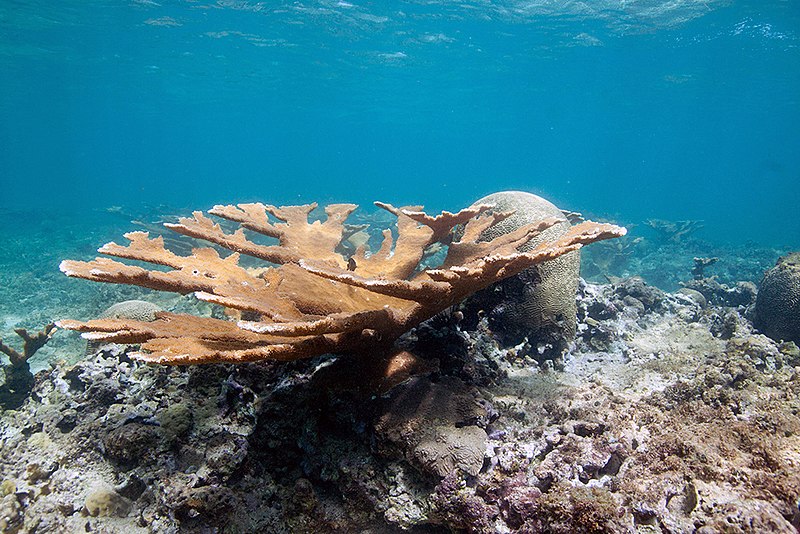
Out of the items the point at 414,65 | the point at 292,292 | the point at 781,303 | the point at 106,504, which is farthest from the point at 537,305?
the point at 414,65

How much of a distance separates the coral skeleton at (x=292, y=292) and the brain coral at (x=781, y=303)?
15.7 feet

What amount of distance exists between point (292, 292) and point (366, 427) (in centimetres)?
101

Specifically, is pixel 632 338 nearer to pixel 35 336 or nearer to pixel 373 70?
pixel 35 336

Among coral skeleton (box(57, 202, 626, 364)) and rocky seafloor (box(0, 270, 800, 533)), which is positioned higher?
coral skeleton (box(57, 202, 626, 364))

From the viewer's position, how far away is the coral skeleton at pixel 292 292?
210 centimetres

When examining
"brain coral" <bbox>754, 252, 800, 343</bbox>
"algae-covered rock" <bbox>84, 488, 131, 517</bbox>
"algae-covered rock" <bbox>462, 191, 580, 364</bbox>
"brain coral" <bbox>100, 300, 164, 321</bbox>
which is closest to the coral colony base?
"algae-covered rock" <bbox>84, 488, 131, 517</bbox>

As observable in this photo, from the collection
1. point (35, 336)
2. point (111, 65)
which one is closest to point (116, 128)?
point (111, 65)

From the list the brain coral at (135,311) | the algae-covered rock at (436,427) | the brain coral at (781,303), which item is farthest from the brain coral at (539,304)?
the brain coral at (135,311)

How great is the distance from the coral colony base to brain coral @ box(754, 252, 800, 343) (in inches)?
111

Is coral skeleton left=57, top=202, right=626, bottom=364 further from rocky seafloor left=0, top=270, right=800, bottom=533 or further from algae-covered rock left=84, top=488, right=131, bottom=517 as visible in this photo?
algae-covered rock left=84, top=488, right=131, bottom=517

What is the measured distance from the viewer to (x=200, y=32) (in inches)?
1161

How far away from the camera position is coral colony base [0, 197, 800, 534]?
6.77ft

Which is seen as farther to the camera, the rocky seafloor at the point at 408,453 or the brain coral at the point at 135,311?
the brain coral at the point at 135,311

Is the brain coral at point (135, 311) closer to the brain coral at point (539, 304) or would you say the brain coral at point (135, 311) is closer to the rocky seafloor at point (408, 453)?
the rocky seafloor at point (408, 453)
